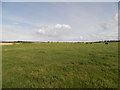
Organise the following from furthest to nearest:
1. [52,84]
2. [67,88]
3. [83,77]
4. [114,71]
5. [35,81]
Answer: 1. [114,71]
2. [83,77]
3. [35,81]
4. [52,84]
5. [67,88]

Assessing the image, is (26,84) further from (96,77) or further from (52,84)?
(96,77)

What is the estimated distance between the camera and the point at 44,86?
8945 millimetres

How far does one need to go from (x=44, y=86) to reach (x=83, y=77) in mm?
3929

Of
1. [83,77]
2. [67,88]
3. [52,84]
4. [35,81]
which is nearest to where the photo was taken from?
[67,88]

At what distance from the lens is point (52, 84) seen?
9.23 meters

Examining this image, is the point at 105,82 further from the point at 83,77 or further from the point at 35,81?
the point at 35,81

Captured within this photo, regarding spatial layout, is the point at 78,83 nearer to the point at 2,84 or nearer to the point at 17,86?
the point at 17,86

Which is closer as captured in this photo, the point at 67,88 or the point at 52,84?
the point at 67,88

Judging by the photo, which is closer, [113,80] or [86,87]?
[86,87]

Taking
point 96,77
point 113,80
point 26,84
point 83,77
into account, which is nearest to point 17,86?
point 26,84

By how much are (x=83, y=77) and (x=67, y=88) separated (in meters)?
2.60

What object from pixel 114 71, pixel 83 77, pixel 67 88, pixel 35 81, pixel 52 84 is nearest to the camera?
pixel 67 88

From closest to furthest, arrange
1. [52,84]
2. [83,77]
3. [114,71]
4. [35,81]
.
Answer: [52,84] < [35,81] < [83,77] < [114,71]

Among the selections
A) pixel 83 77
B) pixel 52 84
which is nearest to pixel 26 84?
pixel 52 84
